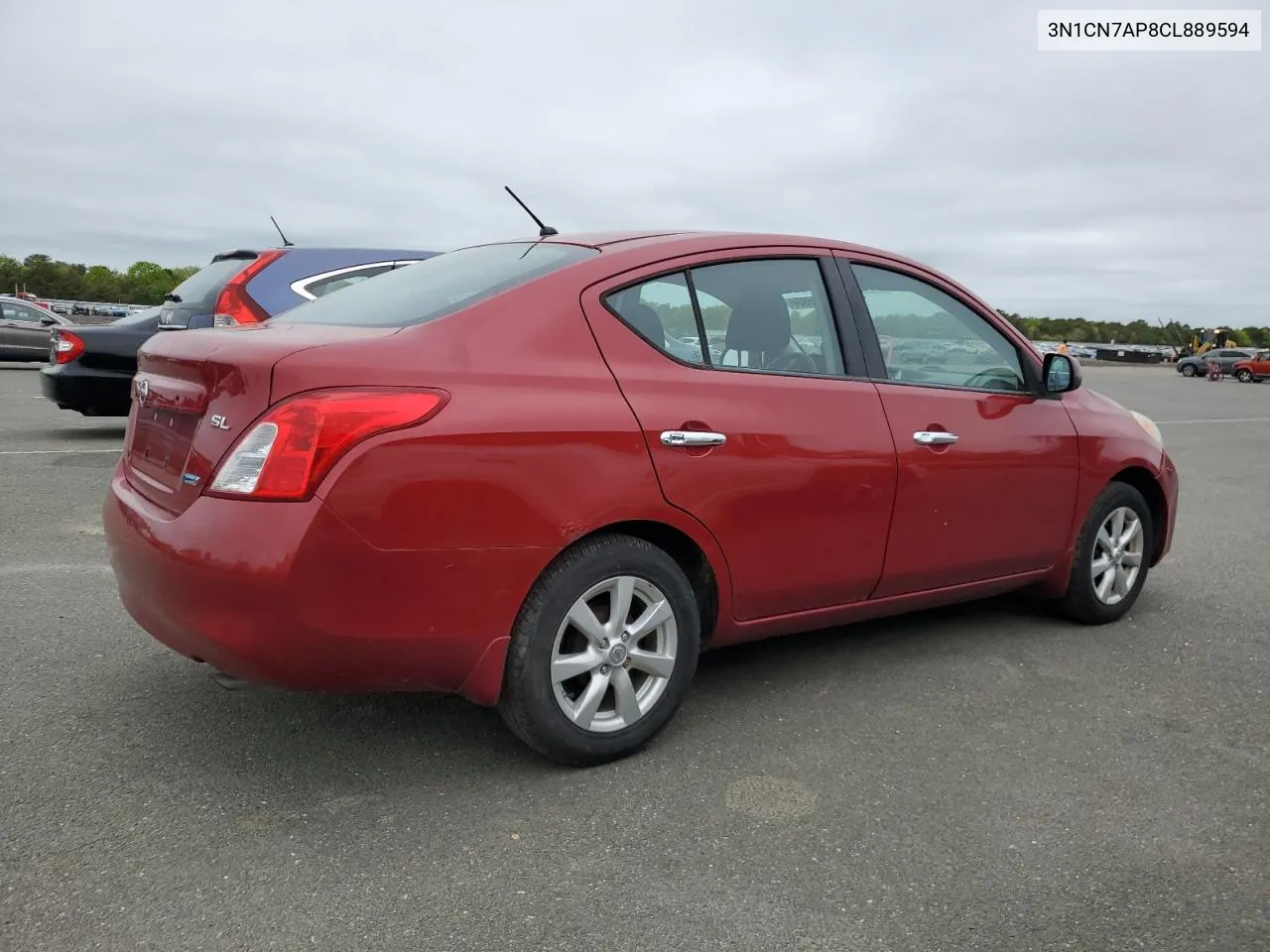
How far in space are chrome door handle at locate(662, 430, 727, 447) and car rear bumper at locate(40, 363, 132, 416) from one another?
728 cm

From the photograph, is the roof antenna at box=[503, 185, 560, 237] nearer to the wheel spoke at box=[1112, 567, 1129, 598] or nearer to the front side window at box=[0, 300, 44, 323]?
the wheel spoke at box=[1112, 567, 1129, 598]

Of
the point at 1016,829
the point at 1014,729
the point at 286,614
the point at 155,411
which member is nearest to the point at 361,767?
the point at 286,614

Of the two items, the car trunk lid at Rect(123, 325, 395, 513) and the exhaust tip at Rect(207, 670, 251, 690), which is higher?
the car trunk lid at Rect(123, 325, 395, 513)

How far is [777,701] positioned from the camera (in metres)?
3.77

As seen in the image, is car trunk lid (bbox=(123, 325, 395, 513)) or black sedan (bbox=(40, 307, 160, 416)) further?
black sedan (bbox=(40, 307, 160, 416))

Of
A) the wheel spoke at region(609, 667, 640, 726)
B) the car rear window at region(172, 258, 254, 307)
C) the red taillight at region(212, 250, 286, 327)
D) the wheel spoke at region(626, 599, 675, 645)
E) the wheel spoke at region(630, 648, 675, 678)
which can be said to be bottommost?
the wheel spoke at region(609, 667, 640, 726)

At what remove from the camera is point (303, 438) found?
2.65 m

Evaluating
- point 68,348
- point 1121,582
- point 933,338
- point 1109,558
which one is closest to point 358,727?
point 933,338

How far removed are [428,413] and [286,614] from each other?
2.00 ft

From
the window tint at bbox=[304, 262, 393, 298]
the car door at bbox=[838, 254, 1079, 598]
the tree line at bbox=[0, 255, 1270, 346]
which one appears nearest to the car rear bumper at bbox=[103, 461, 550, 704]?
the car door at bbox=[838, 254, 1079, 598]

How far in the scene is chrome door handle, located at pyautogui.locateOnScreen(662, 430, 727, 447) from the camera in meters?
3.17

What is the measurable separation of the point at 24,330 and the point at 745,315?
2297 centimetres

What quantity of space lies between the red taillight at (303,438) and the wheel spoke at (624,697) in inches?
38.4

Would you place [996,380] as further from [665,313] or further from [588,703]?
[588,703]
